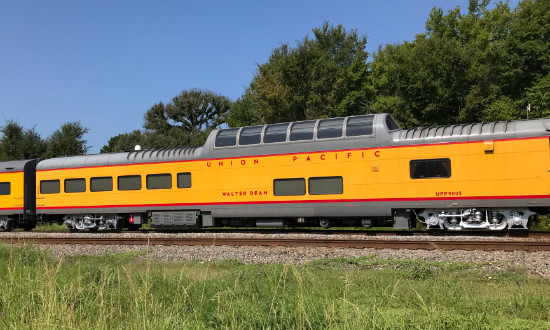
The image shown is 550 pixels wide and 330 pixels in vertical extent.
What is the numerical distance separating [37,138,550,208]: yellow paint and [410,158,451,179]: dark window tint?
131 millimetres

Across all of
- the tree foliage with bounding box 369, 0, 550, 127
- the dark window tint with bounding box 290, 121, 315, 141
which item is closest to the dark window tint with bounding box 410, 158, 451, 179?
the dark window tint with bounding box 290, 121, 315, 141

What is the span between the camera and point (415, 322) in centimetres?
476

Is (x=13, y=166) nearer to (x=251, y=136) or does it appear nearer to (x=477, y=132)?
(x=251, y=136)

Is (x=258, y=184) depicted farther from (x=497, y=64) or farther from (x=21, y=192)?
(x=497, y=64)

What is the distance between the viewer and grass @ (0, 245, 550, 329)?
4.79 metres

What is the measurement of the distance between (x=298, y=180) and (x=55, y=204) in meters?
11.4

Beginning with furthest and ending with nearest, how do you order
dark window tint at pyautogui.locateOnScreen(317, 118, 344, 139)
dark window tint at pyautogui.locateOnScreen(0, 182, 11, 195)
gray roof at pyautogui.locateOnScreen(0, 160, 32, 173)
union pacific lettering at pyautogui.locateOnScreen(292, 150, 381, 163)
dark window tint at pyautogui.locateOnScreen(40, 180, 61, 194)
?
A: 1. dark window tint at pyautogui.locateOnScreen(0, 182, 11, 195)
2. gray roof at pyautogui.locateOnScreen(0, 160, 32, 173)
3. dark window tint at pyautogui.locateOnScreen(40, 180, 61, 194)
4. dark window tint at pyautogui.locateOnScreen(317, 118, 344, 139)
5. union pacific lettering at pyautogui.locateOnScreen(292, 150, 381, 163)

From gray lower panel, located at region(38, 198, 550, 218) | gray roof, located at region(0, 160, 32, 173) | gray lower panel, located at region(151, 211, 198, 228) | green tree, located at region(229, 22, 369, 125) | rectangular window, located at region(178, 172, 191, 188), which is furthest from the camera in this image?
green tree, located at region(229, 22, 369, 125)

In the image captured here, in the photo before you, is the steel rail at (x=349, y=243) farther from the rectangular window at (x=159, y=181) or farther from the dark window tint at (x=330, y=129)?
the dark window tint at (x=330, y=129)

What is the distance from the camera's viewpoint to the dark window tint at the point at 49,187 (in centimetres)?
2041

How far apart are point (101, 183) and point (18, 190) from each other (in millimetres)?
4791

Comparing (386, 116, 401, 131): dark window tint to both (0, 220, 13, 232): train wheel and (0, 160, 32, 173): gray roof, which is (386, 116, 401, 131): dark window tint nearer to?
(0, 160, 32, 173): gray roof

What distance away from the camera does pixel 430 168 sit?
14.4m

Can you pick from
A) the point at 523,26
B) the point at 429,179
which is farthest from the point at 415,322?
the point at 523,26
